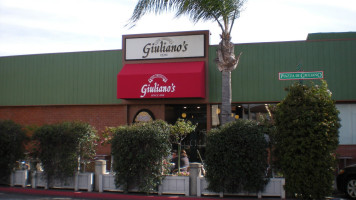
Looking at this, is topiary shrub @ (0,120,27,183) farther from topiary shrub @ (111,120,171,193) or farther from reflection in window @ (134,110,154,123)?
reflection in window @ (134,110,154,123)

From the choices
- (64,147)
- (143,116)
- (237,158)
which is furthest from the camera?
(143,116)

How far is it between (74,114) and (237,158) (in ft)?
33.9

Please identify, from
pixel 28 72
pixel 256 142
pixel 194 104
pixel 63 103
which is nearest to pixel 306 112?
pixel 256 142

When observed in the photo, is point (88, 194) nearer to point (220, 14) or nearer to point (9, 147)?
point (9, 147)

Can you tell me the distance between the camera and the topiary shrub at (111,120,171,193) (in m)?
11.8

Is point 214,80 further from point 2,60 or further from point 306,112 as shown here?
point 2,60

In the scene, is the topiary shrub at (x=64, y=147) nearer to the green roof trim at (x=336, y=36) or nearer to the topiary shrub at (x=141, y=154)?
the topiary shrub at (x=141, y=154)

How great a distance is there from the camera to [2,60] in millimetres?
20312

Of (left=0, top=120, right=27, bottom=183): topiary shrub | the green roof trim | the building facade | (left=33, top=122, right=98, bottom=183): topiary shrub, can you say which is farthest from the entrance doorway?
A: the green roof trim

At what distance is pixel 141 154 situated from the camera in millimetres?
11766

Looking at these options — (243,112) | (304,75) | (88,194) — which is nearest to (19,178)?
(88,194)

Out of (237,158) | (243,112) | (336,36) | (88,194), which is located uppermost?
(336,36)

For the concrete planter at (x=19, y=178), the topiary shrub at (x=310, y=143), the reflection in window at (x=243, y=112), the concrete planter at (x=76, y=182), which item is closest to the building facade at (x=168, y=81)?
the reflection in window at (x=243, y=112)

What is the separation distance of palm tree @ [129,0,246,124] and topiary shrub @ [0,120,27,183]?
19.3ft
